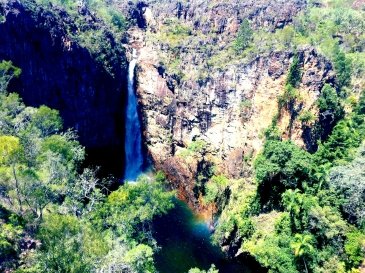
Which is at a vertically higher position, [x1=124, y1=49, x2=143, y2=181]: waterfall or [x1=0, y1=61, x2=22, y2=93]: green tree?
[x1=0, y1=61, x2=22, y2=93]: green tree

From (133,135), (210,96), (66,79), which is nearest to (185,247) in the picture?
(210,96)

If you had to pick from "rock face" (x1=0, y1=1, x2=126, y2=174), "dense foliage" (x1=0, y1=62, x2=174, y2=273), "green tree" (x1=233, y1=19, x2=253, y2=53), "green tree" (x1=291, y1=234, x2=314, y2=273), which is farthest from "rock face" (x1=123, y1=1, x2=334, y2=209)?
"dense foliage" (x1=0, y1=62, x2=174, y2=273)

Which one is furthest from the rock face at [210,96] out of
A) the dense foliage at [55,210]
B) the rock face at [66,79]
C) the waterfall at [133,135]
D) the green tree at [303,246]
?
the dense foliage at [55,210]

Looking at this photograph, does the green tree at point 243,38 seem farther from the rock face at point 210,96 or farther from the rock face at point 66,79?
the rock face at point 66,79

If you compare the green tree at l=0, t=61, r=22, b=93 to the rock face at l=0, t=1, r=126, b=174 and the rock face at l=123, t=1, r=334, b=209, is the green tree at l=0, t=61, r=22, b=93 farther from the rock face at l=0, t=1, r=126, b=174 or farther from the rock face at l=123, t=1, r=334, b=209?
the rock face at l=123, t=1, r=334, b=209

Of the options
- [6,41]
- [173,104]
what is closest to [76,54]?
→ [6,41]

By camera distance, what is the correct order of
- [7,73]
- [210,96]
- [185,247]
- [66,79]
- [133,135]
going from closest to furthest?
[185,247] → [7,73] → [66,79] → [210,96] → [133,135]

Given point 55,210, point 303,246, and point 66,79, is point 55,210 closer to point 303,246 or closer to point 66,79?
point 303,246
